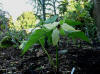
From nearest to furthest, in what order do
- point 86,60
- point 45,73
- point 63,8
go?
point 45,73 → point 86,60 → point 63,8

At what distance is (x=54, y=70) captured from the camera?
0.75m

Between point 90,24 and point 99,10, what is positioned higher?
point 99,10

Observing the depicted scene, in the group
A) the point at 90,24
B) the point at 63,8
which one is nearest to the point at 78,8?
the point at 90,24

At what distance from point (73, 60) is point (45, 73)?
0.75ft

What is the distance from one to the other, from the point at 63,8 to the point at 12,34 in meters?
1.85

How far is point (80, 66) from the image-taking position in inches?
30.5

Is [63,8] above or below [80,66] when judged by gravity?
above

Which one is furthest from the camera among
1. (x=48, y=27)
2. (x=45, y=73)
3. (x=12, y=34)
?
(x=12, y=34)

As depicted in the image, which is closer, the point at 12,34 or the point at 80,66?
the point at 80,66

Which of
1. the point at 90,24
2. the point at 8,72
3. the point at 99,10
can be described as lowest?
the point at 8,72

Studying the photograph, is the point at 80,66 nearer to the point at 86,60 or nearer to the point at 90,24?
the point at 86,60

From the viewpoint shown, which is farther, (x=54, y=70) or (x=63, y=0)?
(x=63, y=0)

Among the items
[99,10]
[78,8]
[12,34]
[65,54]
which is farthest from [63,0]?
[65,54]

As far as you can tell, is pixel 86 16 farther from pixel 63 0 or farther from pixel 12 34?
pixel 63 0
